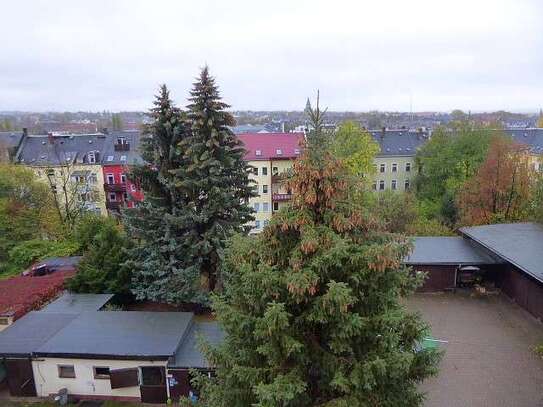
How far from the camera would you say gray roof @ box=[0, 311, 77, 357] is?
1451 cm

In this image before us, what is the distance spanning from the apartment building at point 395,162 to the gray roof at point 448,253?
80.2ft

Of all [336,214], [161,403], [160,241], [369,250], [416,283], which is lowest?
[161,403]

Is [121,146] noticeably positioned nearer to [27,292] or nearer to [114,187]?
[114,187]

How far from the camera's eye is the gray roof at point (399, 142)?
4931 cm

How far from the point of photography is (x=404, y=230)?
29438 millimetres

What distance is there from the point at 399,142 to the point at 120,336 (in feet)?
141

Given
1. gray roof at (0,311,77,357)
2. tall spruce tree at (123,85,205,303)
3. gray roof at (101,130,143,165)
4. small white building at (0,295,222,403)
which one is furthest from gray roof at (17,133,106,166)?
small white building at (0,295,222,403)

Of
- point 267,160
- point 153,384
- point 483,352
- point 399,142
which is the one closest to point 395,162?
point 399,142

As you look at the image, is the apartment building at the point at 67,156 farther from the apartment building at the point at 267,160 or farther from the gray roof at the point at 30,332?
the gray roof at the point at 30,332

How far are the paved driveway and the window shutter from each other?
9771 mm

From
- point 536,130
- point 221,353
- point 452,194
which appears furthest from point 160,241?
point 536,130

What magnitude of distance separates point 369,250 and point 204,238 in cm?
1195

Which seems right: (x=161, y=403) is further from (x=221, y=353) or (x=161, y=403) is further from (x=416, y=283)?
(x=416, y=283)

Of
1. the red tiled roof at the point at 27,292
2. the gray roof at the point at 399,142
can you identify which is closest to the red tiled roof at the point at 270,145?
the gray roof at the point at 399,142
